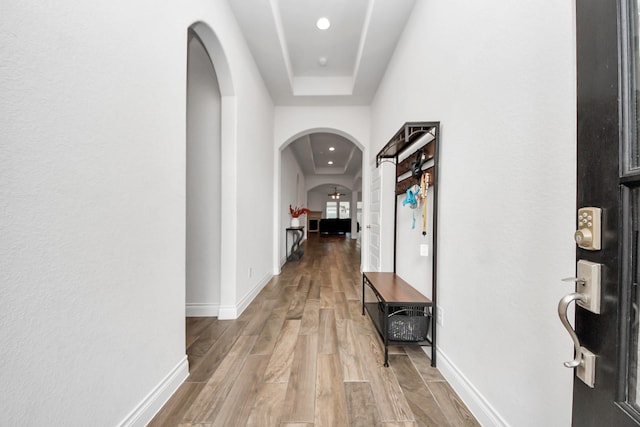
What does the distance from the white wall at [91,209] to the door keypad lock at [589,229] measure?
153 centimetres

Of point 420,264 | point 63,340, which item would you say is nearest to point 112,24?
Result: point 63,340

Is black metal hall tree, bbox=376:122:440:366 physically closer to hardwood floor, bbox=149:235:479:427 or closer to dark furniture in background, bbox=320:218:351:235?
hardwood floor, bbox=149:235:479:427

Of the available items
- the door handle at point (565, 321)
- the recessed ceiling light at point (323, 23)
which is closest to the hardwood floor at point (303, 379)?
the door handle at point (565, 321)

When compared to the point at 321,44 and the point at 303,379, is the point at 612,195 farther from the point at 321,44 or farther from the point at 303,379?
the point at 321,44

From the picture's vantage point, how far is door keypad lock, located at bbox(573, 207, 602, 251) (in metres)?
Answer: 0.59

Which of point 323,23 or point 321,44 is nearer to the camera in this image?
point 323,23

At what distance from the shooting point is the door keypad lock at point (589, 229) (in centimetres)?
59

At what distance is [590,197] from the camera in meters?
0.62

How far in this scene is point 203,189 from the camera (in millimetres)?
2787

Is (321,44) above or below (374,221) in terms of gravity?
above

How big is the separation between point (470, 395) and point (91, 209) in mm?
2049

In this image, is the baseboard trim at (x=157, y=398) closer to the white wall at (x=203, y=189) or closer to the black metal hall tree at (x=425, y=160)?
the white wall at (x=203, y=189)

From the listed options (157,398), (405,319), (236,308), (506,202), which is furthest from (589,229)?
(236,308)

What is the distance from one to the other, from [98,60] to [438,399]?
2.38 meters
